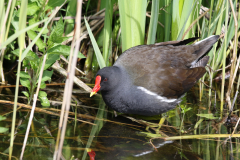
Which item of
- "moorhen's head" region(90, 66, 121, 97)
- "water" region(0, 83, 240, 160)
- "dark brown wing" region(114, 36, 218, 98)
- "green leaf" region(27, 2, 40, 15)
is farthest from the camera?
"dark brown wing" region(114, 36, 218, 98)

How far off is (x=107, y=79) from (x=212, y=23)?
1540 millimetres

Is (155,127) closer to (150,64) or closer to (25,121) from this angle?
(150,64)

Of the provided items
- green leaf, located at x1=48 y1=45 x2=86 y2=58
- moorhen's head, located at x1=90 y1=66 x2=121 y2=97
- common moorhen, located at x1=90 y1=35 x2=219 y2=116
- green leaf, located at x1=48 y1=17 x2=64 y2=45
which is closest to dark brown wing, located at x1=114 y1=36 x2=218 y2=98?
common moorhen, located at x1=90 y1=35 x2=219 y2=116

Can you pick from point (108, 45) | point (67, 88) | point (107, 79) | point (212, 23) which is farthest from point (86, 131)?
point (212, 23)

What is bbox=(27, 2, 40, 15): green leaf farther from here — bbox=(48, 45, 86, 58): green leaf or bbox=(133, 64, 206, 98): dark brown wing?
bbox=(133, 64, 206, 98): dark brown wing

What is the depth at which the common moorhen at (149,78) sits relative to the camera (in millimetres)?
2900

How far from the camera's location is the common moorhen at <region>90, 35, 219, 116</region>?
290 centimetres

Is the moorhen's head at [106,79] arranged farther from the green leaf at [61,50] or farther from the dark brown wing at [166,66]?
the green leaf at [61,50]

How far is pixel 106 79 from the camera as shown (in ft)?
9.44

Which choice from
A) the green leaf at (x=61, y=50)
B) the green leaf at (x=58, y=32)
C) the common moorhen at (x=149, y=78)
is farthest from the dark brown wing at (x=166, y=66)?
the green leaf at (x=58, y=32)

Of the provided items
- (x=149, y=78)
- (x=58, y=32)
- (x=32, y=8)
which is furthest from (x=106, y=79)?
(x=32, y=8)

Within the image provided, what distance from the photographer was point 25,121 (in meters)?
2.66

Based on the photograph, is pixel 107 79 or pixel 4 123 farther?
pixel 107 79

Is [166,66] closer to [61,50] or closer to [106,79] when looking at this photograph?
[106,79]
